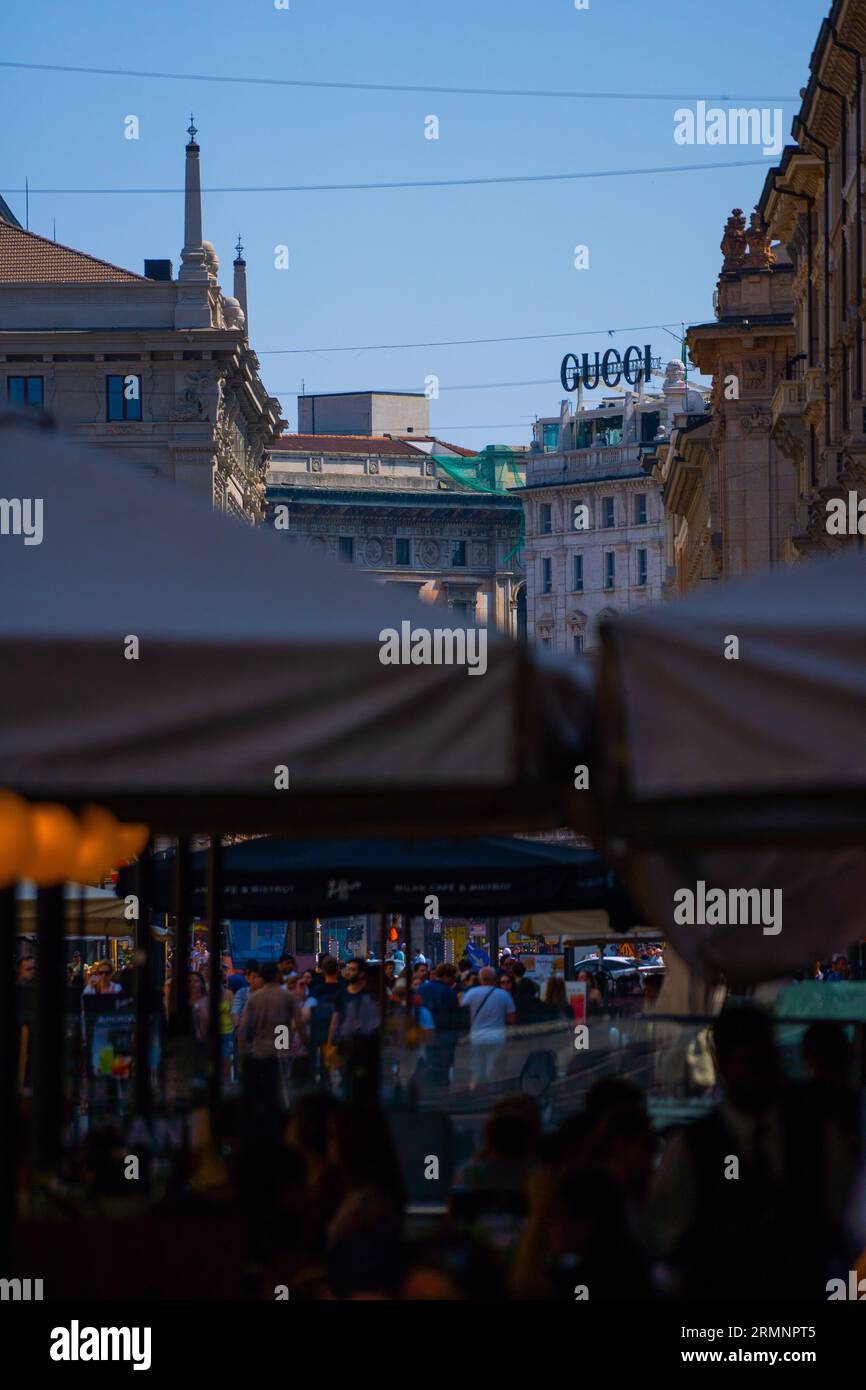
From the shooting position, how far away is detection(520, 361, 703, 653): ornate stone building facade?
130 m

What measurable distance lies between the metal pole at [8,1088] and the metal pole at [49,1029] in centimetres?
54

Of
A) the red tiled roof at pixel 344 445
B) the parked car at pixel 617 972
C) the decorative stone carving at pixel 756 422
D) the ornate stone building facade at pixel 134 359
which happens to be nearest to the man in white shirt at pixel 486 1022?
the parked car at pixel 617 972

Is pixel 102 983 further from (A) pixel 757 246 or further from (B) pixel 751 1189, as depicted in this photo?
(A) pixel 757 246

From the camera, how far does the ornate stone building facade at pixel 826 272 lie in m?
37.5

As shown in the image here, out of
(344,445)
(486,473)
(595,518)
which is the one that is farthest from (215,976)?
(486,473)

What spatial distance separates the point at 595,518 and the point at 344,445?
15954 millimetres

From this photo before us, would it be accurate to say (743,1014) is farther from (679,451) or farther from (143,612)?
(679,451)

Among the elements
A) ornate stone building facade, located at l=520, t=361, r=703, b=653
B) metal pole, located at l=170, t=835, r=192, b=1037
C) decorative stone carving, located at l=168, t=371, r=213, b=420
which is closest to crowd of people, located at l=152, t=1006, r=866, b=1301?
metal pole, located at l=170, t=835, r=192, b=1037

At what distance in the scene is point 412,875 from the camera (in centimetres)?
1533

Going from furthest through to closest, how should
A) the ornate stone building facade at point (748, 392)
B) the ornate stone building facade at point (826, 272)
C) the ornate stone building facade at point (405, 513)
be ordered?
the ornate stone building facade at point (405, 513)
the ornate stone building facade at point (748, 392)
the ornate stone building facade at point (826, 272)

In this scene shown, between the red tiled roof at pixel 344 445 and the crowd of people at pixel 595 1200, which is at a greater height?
the red tiled roof at pixel 344 445

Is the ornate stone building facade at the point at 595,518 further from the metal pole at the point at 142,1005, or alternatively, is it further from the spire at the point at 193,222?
the metal pole at the point at 142,1005

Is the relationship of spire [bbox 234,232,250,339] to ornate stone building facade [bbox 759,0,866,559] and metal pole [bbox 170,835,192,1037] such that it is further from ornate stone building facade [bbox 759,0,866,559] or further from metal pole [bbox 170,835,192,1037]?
metal pole [bbox 170,835,192,1037]

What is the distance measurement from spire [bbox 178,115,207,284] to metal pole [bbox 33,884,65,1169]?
65945 mm
